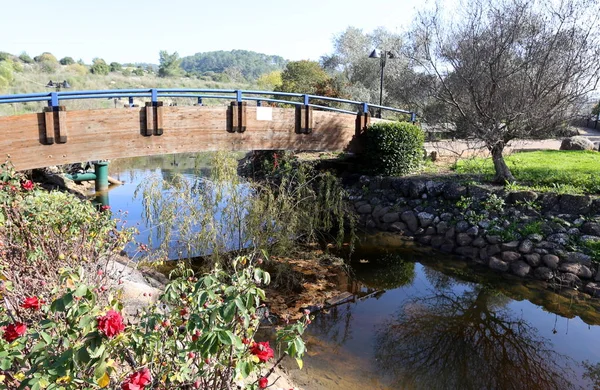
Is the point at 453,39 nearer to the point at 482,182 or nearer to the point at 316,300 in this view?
the point at 482,182

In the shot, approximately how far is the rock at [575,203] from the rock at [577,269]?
145 centimetres

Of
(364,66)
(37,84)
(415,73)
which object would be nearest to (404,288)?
(415,73)

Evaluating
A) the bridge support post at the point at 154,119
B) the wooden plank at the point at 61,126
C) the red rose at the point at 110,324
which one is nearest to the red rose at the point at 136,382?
the red rose at the point at 110,324

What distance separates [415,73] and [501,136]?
223 inches

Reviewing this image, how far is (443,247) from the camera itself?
9898 millimetres

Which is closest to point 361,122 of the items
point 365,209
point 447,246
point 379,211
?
point 365,209

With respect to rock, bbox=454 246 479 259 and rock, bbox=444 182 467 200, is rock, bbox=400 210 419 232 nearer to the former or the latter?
rock, bbox=444 182 467 200

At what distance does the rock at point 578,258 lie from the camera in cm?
813

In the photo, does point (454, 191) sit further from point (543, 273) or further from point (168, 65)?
point (168, 65)

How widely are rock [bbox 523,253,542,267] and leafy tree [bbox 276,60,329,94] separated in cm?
1385

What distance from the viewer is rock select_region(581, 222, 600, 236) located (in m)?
8.59

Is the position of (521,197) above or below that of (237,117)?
below

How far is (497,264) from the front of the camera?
8.84 m

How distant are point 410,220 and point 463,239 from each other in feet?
4.83
